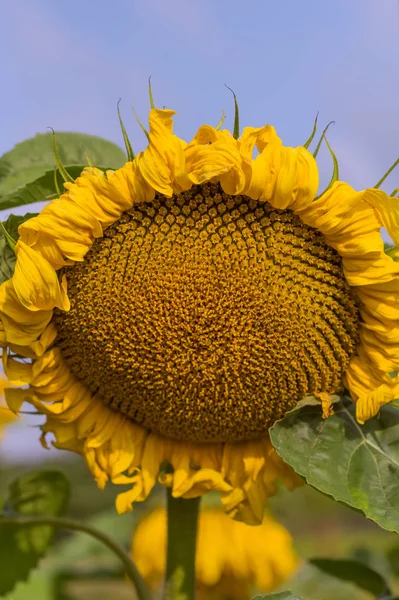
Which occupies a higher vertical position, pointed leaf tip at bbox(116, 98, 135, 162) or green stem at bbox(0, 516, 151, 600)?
pointed leaf tip at bbox(116, 98, 135, 162)

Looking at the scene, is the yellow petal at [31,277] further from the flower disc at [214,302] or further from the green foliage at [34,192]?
the green foliage at [34,192]

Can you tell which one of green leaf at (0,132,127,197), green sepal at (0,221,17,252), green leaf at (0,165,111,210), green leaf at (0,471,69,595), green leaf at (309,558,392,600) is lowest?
green leaf at (309,558,392,600)

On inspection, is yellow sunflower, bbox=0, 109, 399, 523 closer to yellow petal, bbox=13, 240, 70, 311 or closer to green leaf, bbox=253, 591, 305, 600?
yellow petal, bbox=13, 240, 70, 311

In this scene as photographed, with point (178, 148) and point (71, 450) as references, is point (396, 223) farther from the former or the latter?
point (71, 450)

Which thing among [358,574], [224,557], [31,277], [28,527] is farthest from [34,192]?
[224,557]

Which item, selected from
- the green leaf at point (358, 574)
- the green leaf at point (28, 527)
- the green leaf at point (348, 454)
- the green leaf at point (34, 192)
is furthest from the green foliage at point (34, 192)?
the green leaf at point (358, 574)

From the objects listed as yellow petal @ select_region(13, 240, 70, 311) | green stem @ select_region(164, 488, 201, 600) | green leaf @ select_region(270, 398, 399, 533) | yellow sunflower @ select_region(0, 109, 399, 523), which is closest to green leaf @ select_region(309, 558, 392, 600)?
green stem @ select_region(164, 488, 201, 600)

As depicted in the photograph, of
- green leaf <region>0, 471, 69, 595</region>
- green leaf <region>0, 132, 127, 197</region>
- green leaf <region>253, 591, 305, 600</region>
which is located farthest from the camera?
green leaf <region>0, 471, 69, 595</region>
